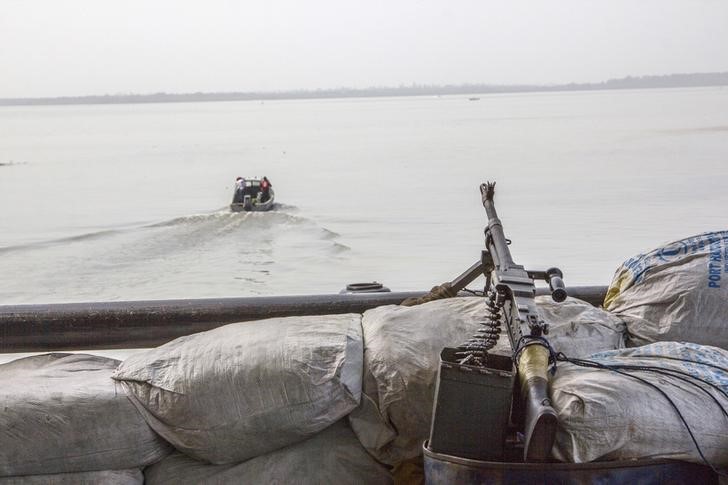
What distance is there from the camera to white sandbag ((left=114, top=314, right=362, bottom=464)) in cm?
275

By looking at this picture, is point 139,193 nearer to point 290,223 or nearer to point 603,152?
point 290,223

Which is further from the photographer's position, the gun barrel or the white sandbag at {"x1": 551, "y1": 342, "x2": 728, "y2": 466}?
the gun barrel

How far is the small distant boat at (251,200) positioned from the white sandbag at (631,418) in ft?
55.0

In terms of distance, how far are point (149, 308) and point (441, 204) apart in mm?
16546

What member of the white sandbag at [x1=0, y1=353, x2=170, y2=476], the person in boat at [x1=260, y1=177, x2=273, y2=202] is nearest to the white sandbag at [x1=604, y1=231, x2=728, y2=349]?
the white sandbag at [x1=0, y1=353, x2=170, y2=476]

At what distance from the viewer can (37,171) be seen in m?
34.3

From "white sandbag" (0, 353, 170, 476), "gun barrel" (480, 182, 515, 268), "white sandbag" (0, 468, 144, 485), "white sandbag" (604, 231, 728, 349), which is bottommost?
"white sandbag" (0, 468, 144, 485)

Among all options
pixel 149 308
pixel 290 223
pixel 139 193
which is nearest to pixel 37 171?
pixel 139 193

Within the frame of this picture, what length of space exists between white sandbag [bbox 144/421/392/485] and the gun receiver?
651 mm

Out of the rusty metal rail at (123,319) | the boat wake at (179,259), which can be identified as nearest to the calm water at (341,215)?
the boat wake at (179,259)

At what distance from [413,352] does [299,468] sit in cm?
49

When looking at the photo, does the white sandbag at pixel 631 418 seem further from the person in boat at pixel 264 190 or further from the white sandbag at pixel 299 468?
the person in boat at pixel 264 190

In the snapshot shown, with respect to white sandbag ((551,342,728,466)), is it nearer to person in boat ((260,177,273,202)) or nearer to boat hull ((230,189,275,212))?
boat hull ((230,189,275,212))

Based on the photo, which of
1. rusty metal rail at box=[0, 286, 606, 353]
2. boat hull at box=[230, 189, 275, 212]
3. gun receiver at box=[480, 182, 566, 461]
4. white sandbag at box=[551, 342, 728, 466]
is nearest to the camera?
gun receiver at box=[480, 182, 566, 461]
